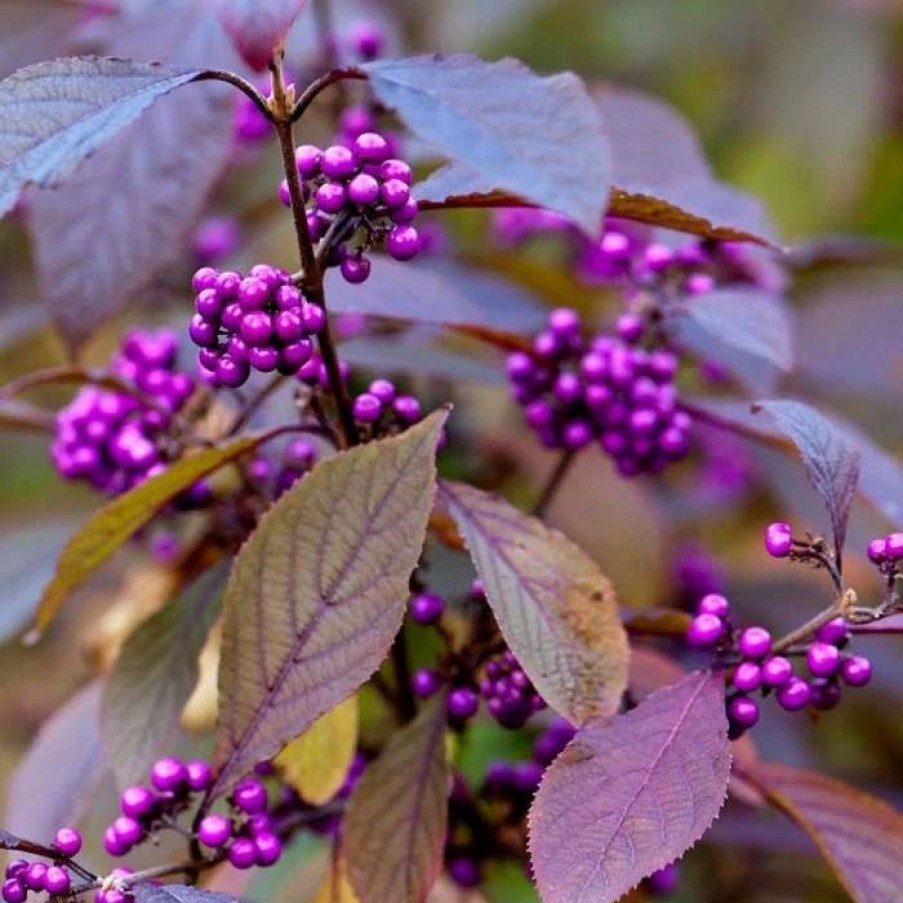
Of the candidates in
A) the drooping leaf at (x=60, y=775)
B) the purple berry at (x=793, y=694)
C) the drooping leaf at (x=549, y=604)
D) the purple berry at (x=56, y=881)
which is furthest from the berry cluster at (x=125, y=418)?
the purple berry at (x=793, y=694)

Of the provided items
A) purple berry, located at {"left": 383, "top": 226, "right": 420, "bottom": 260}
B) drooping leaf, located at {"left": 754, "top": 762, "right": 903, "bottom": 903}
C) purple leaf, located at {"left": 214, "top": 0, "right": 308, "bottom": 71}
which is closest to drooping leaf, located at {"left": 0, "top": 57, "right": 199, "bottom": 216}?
purple leaf, located at {"left": 214, "top": 0, "right": 308, "bottom": 71}

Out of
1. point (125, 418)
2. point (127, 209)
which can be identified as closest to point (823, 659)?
point (125, 418)

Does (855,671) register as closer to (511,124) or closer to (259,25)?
(511,124)

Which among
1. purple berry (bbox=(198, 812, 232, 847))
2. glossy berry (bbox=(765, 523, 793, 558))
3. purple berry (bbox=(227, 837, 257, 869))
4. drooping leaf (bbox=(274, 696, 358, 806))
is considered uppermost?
glossy berry (bbox=(765, 523, 793, 558))

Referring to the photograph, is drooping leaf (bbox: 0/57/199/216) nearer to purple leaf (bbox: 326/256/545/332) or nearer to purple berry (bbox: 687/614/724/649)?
purple leaf (bbox: 326/256/545/332)

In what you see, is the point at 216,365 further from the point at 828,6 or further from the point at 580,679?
the point at 828,6

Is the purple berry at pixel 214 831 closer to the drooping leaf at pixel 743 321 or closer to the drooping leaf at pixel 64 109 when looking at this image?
the drooping leaf at pixel 64 109

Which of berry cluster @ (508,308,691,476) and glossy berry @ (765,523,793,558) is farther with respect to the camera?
berry cluster @ (508,308,691,476)
